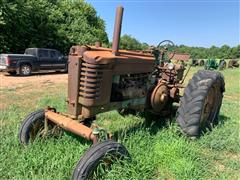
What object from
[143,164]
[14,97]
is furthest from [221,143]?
[14,97]

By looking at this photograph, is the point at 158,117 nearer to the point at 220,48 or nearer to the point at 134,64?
the point at 134,64

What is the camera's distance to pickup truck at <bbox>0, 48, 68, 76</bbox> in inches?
597

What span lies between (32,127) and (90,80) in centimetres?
130

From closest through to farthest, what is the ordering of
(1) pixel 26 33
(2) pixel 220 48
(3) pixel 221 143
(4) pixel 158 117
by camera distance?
(3) pixel 221 143, (4) pixel 158 117, (1) pixel 26 33, (2) pixel 220 48

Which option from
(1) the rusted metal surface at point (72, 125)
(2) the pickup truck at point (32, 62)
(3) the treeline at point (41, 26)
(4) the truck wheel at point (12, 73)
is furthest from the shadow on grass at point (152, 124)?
(3) the treeline at point (41, 26)

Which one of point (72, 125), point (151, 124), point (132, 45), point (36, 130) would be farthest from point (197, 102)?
point (132, 45)

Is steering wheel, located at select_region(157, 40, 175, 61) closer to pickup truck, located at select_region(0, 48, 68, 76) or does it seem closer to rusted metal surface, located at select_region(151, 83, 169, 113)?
rusted metal surface, located at select_region(151, 83, 169, 113)

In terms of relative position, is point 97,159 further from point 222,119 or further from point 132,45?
point 132,45

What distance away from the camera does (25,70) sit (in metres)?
15.9

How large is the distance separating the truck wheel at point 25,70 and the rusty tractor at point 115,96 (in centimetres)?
1130

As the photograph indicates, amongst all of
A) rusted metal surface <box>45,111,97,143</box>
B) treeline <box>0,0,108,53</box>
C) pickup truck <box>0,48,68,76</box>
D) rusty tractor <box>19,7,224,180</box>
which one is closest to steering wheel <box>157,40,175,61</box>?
rusty tractor <box>19,7,224,180</box>

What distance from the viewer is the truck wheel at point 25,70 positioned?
51.5 ft

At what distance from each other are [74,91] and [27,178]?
1170 mm

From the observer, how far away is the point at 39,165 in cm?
386
